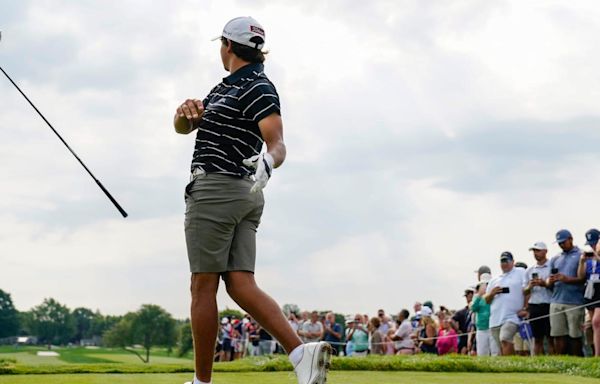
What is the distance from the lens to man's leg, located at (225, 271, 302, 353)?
5324mm

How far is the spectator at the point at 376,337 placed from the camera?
2023 cm

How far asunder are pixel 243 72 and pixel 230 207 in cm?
83

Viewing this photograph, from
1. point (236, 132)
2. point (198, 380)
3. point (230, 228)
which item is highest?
point (236, 132)

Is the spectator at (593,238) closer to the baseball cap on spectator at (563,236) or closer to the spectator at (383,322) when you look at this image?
the baseball cap on spectator at (563,236)

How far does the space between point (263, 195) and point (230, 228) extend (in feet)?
1.06

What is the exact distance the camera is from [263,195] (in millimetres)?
5531

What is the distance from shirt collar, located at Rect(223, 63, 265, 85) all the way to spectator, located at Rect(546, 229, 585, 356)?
9.08 metres

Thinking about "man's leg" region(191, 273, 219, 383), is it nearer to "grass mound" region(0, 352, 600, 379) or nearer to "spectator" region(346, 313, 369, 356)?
"grass mound" region(0, 352, 600, 379)

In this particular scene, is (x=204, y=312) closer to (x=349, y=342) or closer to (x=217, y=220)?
(x=217, y=220)

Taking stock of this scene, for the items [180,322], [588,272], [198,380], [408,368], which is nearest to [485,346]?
[588,272]

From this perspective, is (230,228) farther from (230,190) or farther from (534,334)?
(534,334)

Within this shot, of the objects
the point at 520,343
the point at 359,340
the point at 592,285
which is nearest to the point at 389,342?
the point at 359,340

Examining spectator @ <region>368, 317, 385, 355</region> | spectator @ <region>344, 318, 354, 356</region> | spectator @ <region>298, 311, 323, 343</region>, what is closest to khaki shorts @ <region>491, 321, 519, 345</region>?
spectator @ <region>368, 317, 385, 355</region>

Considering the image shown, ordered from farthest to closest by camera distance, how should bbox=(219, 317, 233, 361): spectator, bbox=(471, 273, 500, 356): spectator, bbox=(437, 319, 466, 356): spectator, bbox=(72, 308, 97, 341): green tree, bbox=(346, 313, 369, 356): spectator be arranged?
bbox=(72, 308, 97, 341): green tree → bbox=(219, 317, 233, 361): spectator → bbox=(346, 313, 369, 356): spectator → bbox=(437, 319, 466, 356): spectator → bbox=(471, 273, 500, 356): spectator
